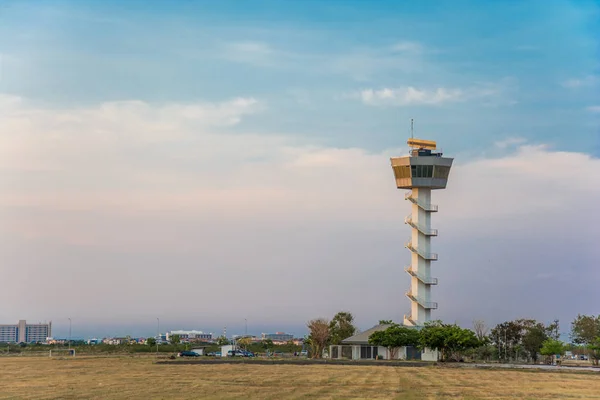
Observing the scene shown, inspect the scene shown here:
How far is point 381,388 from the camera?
53.6 metres

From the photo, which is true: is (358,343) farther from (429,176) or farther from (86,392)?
(86,392)

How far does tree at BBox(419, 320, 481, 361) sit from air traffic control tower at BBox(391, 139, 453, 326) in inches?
548

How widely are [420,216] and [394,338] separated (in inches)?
916

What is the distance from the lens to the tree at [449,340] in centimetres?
11250

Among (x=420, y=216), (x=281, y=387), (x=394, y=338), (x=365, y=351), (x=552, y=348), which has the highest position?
(x=420, y=216)

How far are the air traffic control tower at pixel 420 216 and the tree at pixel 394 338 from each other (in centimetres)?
854

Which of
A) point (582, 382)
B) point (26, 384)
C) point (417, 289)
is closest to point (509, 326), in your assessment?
point (417, 289)

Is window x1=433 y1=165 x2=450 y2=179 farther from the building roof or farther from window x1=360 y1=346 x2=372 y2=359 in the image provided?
window x1=360 y1=346 x2=372 y2=359

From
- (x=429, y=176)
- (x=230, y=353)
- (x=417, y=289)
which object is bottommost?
(x=230, y=353)

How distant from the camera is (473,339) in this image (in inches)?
4439

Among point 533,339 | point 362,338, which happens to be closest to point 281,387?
point 362,338

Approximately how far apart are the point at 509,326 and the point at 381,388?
103 m

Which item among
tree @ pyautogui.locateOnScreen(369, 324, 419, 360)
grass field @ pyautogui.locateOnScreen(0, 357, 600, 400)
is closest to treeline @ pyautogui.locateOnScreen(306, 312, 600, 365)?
tree @ pyautogui.locateOnScreen(369, 324, 419, 360)

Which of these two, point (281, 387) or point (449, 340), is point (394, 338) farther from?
point (281, 387)
